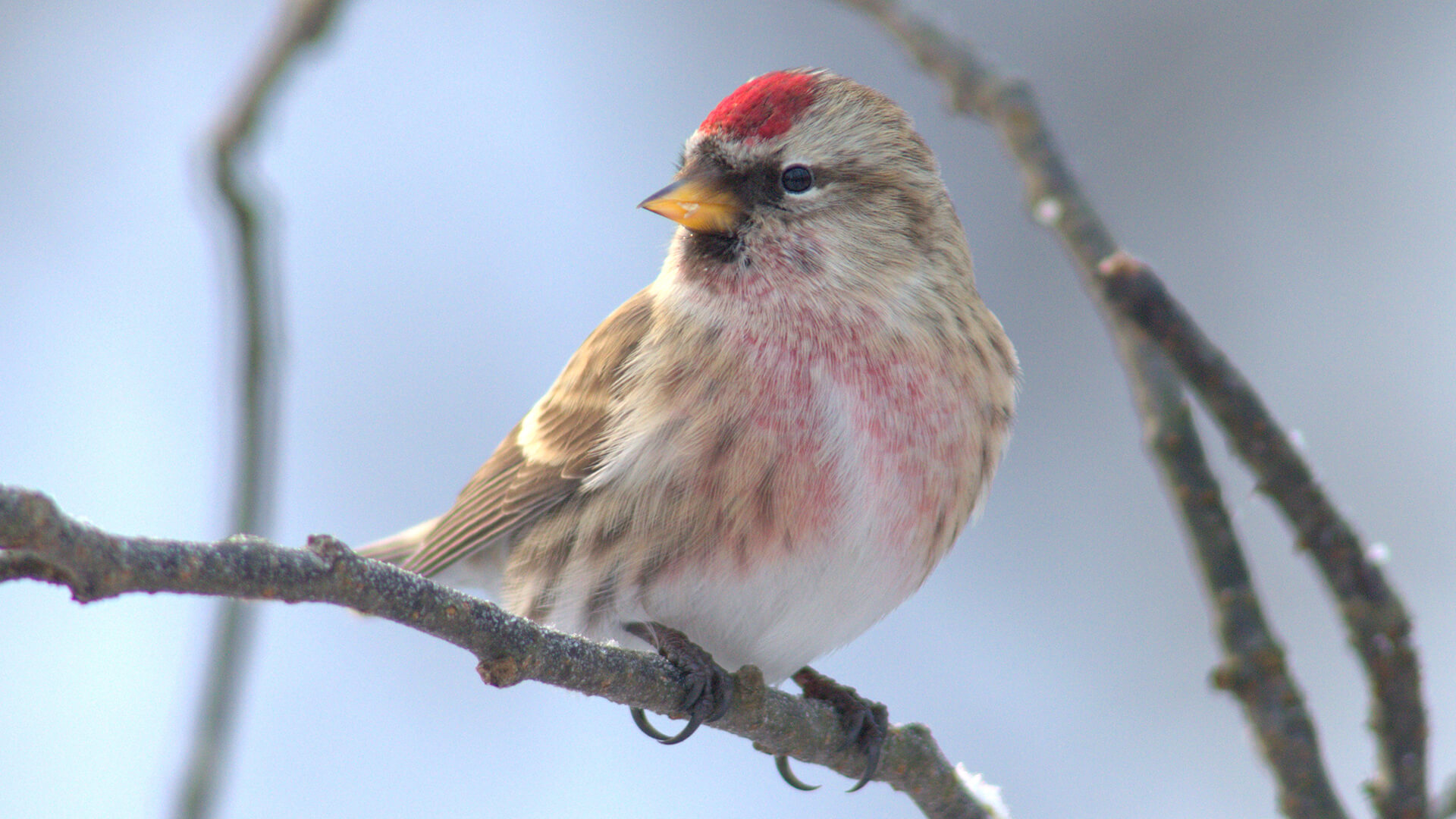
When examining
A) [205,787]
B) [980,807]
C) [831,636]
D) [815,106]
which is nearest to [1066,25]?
[815,106]

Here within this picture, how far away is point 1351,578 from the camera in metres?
1.42

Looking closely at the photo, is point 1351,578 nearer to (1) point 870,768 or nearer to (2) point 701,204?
(1) point 870,768

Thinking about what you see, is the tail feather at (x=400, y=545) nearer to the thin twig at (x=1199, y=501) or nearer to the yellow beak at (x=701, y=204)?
the yellow beak at (x=701, y=204)

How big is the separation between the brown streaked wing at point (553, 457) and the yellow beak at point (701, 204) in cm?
26

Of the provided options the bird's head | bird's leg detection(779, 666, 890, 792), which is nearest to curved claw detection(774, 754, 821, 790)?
bird's leg detection(779, 666, 890, 792)

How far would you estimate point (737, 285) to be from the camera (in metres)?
2.29

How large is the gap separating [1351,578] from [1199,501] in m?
0.22

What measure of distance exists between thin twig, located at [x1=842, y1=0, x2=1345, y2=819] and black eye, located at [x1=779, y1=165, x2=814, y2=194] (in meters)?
0.51

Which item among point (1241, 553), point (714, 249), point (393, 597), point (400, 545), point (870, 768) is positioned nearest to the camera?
point (393, 597)

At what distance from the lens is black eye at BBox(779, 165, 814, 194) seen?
2.37 meters

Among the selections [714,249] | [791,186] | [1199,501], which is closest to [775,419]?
[714,249]

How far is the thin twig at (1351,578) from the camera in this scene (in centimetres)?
139

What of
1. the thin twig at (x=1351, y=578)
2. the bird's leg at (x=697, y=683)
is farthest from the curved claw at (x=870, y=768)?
the thin twig at (x=1351, y=578)

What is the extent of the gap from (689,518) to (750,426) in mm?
184
